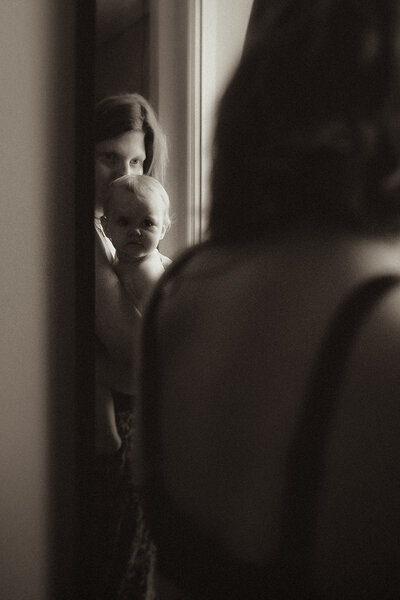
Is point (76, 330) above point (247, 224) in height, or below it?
below

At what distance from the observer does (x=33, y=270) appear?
2.94 ft

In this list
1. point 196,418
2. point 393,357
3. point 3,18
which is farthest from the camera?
point 3,18

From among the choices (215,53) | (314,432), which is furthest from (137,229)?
(314,432)

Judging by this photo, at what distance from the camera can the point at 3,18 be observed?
859 millimetres

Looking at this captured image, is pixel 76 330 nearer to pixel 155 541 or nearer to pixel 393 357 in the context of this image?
pixel 155 541

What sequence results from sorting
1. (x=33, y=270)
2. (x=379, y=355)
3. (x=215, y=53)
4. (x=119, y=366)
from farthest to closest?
(x=33, y=270) < (x=119, y=366) < (x=215, y=53) < (x=379, y=355)

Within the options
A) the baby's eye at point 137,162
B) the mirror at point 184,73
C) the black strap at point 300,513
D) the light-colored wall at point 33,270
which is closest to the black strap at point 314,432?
the black strap at point 300,513

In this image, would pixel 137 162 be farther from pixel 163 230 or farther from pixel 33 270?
pixel 33 270

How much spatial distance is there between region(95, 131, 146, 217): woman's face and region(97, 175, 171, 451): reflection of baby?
14 millimetres

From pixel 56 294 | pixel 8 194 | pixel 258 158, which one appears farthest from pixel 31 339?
pixel 258 158

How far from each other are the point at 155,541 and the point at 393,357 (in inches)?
15.0

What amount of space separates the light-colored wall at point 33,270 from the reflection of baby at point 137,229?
0.15m

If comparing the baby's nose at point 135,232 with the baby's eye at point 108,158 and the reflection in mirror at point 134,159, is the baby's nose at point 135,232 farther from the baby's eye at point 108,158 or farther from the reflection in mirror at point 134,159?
the baby's eye at point 108,158

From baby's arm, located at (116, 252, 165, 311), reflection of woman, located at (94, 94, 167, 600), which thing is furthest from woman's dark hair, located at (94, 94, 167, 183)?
baby's arm, located at (116, 252, 165, 311)
